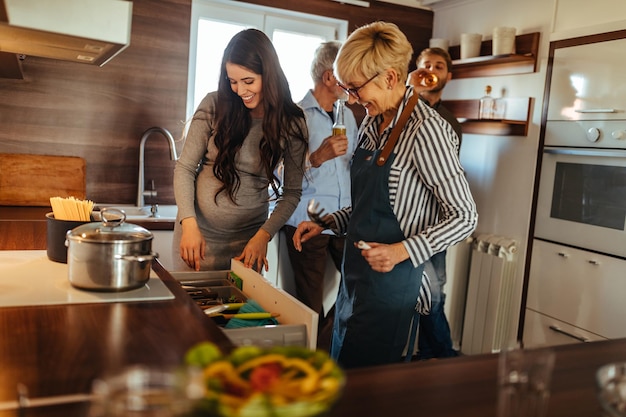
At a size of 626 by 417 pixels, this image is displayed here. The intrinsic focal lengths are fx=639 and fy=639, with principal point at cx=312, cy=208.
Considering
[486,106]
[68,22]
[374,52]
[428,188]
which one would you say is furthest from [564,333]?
[68,22]

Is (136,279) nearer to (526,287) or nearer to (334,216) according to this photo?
(334,216)

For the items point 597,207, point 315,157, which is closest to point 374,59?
point 315,157

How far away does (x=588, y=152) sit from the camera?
2.94 meters

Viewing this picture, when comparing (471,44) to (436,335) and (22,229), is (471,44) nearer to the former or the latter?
(436,335)

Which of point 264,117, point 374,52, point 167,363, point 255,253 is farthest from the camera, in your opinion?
point 264,117

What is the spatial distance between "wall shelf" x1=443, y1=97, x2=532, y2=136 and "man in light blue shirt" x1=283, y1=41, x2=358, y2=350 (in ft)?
2.76

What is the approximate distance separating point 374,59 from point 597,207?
1.73m

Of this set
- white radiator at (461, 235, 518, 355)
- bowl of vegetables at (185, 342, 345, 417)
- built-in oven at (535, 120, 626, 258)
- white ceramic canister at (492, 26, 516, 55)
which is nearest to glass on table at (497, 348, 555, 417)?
bowl of vegetables at (185, 342, 345, 417)

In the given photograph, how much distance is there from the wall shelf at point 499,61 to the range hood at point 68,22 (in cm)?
253

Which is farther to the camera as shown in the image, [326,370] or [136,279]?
[136,279]

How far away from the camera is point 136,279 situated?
4.90 ft

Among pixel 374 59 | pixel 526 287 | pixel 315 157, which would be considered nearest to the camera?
pixel 374 59

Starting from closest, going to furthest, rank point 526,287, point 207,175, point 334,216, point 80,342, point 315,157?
point 80,342 → point 334,216 → point 207,175 → point 315,157 → point 526,287

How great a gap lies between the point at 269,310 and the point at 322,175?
5.16 ft
